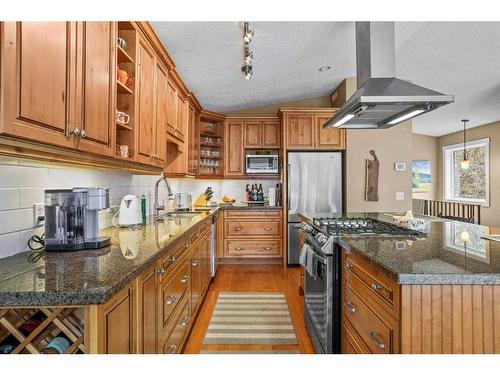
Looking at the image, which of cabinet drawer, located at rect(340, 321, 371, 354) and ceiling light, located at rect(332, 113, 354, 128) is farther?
ceiling light, located at rect(332, 113, 354, 128)

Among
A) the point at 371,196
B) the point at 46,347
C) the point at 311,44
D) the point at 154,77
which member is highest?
the point at 311,44

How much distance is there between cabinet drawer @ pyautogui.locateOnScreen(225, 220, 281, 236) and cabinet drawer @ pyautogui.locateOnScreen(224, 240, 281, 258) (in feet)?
0.42

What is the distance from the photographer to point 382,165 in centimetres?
446

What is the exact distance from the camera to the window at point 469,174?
6426 millimetres

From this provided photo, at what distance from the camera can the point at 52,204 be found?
1421mm

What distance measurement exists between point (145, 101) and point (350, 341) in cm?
203

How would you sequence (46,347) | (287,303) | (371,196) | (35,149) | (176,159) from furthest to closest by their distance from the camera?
(371,196)
(176,159)
(287,303)
(35,149)
(46,347)

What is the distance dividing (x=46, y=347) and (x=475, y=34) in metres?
4.31

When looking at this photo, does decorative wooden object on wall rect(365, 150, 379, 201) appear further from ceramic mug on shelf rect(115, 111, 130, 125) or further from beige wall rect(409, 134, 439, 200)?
beige wall rect(409, 134, 439, 200)

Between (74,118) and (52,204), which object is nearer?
(74,118)

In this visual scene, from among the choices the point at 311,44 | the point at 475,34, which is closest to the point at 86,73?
the point at 311,44

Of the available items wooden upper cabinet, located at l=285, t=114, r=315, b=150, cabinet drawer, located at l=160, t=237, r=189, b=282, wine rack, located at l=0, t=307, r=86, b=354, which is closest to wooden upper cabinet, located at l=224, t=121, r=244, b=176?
wooden upper cabinet, located at l=285, t=114, r=315, b=150

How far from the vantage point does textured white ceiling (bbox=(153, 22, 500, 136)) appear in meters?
2.76

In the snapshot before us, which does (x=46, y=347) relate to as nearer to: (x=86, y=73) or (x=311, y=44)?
(x=86, y=73)
